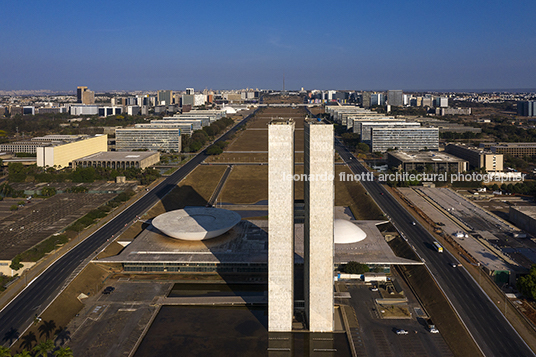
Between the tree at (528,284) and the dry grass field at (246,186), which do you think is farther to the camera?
the dry grass field at (246,186)

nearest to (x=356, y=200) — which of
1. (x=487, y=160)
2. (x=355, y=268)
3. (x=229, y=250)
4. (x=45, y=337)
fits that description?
(x=355, y=268)

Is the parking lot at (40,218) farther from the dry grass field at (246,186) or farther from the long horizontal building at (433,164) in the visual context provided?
the long horizontal building at (433,164)

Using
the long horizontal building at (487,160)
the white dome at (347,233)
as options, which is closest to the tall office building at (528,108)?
the long horizontal building at (487,160)

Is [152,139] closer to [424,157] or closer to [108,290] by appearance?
[424,157]

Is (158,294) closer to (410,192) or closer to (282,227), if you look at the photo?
(282,227)

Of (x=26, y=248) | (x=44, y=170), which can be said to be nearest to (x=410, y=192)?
(x=26, y=248)
